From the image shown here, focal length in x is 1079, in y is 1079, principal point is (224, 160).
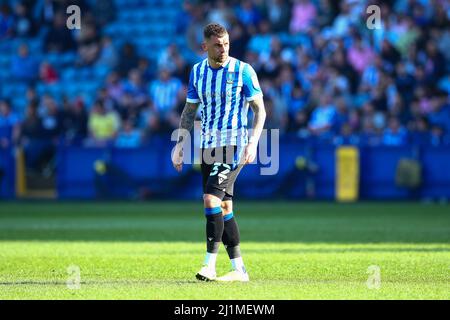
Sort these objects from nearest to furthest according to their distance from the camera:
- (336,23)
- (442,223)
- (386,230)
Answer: (386,230) < (442,223) < (336,23)

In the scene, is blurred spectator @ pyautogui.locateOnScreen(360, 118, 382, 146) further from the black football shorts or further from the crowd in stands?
the black football shorts

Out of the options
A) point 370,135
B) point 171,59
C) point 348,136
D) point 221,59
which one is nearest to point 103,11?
point 171,59

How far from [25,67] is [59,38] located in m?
1.20

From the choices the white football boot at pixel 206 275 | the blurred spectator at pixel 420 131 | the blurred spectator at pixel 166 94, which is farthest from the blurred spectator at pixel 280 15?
the white football boot at pixel 206 275

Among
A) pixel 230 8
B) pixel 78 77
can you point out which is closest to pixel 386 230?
pixel 230 8

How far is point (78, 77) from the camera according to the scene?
27703 mm

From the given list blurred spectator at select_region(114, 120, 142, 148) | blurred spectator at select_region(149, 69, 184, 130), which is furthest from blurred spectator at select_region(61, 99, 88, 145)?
blurred spectator at select_region(149, 69, 184, 130)

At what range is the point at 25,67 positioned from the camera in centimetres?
2773

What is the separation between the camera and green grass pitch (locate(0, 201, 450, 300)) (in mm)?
8500

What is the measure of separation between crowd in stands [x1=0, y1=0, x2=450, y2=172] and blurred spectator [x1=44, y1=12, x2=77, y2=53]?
2.13 feet

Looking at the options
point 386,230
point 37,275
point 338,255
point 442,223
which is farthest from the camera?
point 442,223

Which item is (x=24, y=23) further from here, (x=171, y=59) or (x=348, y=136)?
(x=348, y=136)
